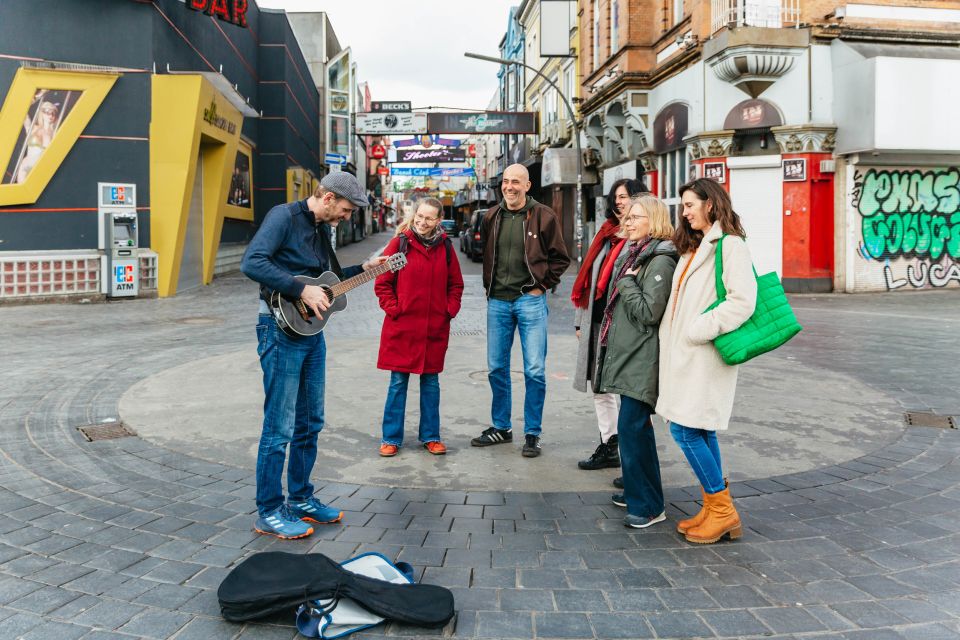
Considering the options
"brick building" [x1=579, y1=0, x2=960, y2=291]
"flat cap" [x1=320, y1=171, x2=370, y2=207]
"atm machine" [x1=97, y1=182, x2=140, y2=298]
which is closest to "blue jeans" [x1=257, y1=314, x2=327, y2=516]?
"flat cap" [x1=320, y1=171, x2=370, y2=207]

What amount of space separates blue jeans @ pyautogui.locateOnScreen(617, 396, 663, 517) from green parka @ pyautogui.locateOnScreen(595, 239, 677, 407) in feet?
0.30

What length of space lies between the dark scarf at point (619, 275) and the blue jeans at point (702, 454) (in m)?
0.71

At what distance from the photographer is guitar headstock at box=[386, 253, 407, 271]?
15.9ft

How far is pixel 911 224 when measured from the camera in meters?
18.2

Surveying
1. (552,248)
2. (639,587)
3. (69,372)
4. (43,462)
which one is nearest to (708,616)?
(639,587)

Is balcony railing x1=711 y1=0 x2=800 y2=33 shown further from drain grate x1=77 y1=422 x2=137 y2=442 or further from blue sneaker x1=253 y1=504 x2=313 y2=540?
blue sneaker x1=253 y1=504 x2=313 y2=540

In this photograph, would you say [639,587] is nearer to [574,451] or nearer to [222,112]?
[574,451]

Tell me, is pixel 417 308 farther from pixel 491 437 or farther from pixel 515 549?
pixel 515 549

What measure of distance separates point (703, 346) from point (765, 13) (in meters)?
15.6

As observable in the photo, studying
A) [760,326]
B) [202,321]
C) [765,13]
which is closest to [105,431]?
[760,326]

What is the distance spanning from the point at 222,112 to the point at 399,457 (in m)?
16.1

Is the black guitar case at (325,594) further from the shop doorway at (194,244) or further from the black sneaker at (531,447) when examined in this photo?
the shop doorway at (194,244)

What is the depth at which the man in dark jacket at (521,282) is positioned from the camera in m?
5.52

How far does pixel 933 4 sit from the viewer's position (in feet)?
58.5
